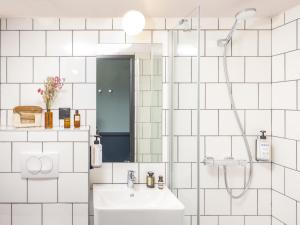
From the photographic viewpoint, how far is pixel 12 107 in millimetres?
2221

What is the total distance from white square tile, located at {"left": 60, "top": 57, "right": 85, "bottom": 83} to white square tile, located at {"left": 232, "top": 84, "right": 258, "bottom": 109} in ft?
3.45

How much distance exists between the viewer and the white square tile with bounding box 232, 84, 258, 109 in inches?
89.2

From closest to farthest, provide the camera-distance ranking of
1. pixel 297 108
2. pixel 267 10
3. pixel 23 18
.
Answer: pixel 297 108
pixel 267 10
pixel 23 18

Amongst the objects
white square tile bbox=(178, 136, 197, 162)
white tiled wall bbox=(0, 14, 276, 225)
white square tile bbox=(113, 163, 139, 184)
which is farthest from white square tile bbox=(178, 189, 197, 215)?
white square tile bbox=(113, 163, 139, 184)

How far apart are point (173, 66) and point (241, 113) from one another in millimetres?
583

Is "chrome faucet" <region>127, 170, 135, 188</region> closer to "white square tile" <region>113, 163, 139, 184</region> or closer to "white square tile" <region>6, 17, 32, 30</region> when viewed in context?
"white square tile" <region>113, 163, 139, 184</region>

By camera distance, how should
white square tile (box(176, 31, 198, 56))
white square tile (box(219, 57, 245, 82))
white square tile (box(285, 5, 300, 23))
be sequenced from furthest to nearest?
1. white square tile (box(219, 57, 245, 82))
2. white square tile (box(285, 5, 300, 23))
3. white square tile (box(176, 31, 198, 56))

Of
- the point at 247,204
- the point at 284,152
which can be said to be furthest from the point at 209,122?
the point at 247,204

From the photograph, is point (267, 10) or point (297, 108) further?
point (267, 10)

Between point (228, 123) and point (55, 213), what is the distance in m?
1.29

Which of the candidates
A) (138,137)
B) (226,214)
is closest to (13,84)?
(138,137)

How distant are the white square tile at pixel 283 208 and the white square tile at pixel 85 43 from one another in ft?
5.17

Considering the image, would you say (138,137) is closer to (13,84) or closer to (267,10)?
(13,84)

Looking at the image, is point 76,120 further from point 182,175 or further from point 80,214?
point 182,175
